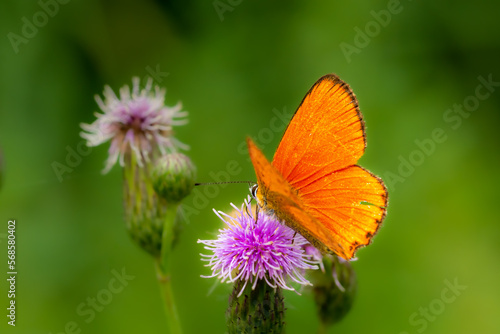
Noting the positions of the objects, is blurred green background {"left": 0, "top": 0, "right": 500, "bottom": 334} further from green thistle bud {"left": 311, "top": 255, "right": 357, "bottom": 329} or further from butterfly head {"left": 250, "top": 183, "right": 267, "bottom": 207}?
butterfly head {"left": 250, "top": 183, "right": 267, "bottom": 207}

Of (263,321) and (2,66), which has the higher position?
(2,66)

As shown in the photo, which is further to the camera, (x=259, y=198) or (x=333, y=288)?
(x=333, y=288)

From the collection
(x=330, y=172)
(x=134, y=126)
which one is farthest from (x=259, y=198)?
(x=134, y=126)

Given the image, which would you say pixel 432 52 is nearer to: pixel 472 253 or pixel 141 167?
pixel 472 253

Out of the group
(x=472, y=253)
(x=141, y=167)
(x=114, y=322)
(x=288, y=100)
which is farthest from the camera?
(x=288, y=100)

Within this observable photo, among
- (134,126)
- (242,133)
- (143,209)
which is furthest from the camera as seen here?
(242,133)

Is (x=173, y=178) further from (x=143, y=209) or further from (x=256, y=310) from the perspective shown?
(x=256, y=310)

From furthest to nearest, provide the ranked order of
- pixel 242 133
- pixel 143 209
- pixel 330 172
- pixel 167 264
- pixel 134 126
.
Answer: pixel 242 133 → pixel 134 126 → pixel 143 209 → pixel 167 264 → pixel 330 172

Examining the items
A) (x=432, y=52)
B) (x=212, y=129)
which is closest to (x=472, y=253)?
(x=432, y=52)
